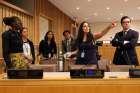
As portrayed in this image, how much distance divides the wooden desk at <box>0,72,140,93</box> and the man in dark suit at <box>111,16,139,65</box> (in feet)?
7.53

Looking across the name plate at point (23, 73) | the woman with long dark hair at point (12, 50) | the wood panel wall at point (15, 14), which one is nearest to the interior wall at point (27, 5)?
the wood panel wall at point (15, 14)

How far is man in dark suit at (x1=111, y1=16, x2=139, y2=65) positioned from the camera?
4398 mm

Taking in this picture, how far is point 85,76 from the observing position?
212 cm

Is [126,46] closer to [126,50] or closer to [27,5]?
[126,50]

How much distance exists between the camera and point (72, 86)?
2.08m

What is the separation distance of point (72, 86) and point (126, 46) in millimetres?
2512

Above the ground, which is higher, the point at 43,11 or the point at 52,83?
the point at 43,11

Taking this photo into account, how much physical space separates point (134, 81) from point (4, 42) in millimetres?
1833

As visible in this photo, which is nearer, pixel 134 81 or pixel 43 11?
pixel 134 81

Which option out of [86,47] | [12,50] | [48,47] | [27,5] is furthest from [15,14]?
[12,50]

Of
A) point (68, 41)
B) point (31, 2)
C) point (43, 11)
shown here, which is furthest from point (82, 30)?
point (43, 11)

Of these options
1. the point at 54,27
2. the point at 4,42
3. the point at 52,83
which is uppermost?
the point at 54,27

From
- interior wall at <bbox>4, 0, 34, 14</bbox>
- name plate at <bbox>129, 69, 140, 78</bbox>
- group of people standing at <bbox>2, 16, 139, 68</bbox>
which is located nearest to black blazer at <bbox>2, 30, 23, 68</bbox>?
group of people standing at <bbox>2, 16, 139, 68</bbox>

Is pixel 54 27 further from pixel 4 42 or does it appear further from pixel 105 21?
pixel 4 42
